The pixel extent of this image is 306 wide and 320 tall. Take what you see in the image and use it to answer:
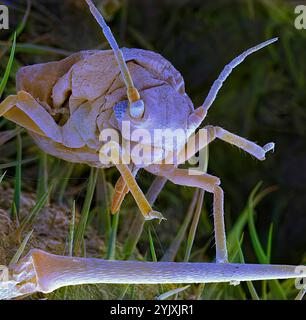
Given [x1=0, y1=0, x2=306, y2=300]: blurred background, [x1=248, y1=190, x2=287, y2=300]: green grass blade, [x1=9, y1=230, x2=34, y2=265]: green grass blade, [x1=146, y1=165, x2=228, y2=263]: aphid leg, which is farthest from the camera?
[x1=0, y1=0, x2=306, y2=300]: blurred background

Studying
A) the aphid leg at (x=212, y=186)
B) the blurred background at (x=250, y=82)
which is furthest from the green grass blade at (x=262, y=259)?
the blurred background at (x=250, y=82)

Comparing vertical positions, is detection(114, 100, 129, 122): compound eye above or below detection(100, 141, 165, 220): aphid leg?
above

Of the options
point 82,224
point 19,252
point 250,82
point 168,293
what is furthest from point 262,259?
point 250,82

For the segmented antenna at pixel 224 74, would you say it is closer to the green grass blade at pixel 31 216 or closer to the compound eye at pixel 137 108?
the compound eye at pixel 137 108

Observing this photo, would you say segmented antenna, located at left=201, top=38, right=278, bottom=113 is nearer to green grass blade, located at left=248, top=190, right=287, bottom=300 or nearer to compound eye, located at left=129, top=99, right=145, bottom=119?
compound eye, located at left=129, top=99, right=145, bottom=119

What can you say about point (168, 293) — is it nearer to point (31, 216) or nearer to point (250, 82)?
point (31, 216)

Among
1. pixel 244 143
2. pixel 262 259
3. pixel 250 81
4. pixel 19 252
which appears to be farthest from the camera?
pixel 250 81

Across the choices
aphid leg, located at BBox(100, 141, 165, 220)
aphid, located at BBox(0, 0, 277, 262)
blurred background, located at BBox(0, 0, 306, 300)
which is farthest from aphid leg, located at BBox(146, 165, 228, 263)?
blurred background, located at BBox(0, 0, 306, 300)
